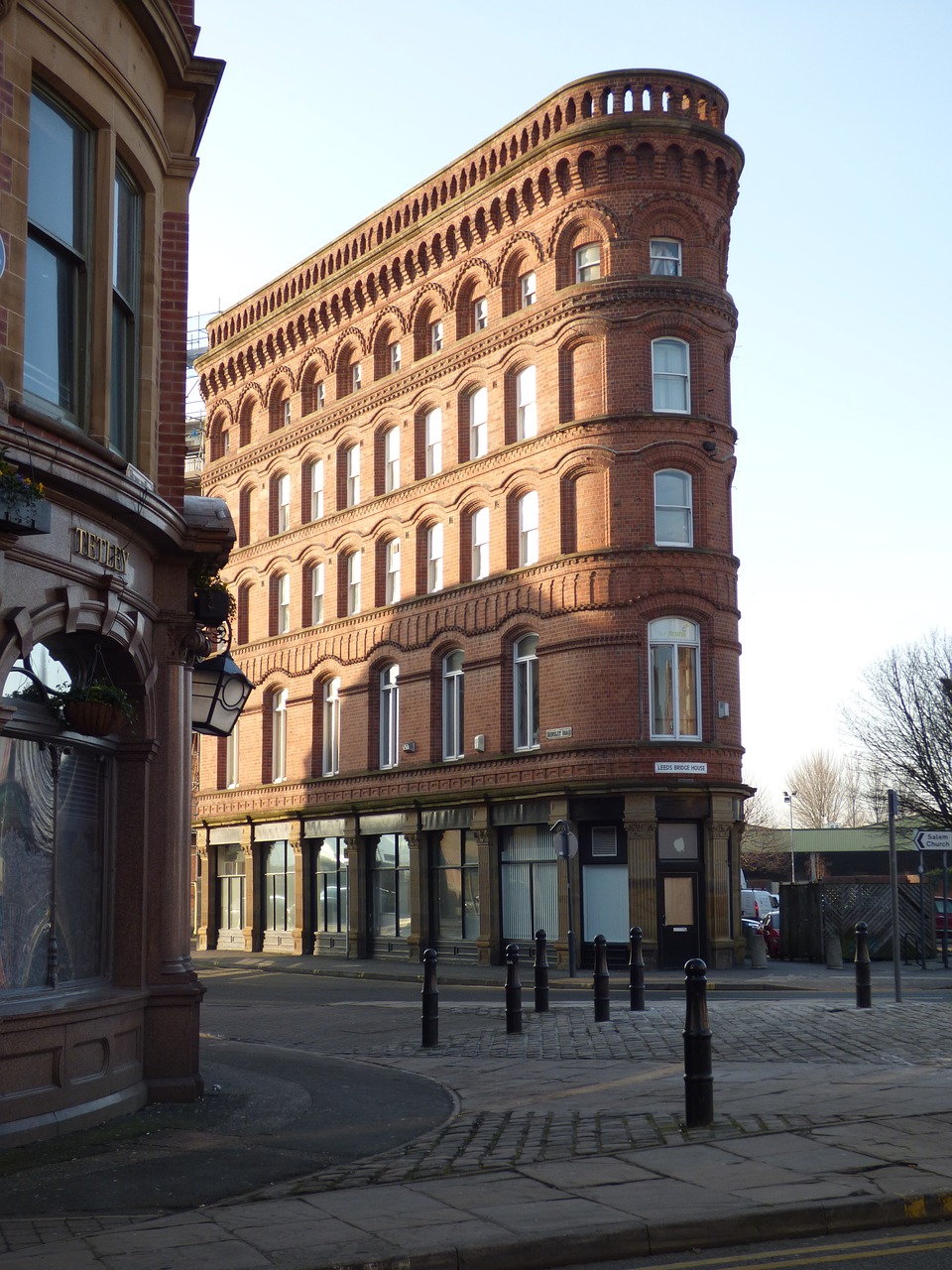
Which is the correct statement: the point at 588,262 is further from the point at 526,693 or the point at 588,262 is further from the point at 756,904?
the point at 756,904

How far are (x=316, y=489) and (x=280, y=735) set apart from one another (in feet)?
24.5

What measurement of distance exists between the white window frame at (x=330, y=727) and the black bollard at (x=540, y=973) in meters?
→ 22.0

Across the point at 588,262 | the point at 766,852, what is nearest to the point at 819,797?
the point at 766,852

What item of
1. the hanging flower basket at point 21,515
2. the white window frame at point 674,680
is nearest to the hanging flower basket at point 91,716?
the hanging flower basket at point 21,515

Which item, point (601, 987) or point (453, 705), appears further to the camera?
point (453, 705)

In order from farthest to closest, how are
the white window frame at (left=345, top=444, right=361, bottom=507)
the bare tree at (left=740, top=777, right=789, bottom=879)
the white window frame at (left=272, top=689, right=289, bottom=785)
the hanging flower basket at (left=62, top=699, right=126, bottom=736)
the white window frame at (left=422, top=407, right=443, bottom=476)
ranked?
the bare tree at (left=740, top=777, right=789, bottom=879) < the white window frame at (left=272, top=689, right=289, bottom=785) < the white window frame at (left=345, top=444, right=361, bottom=507) < the white window frame at (left=422, top=407, right=443, bottom=476) < the hanging flower basket at (left=62, top=699, right=126, bottom=736)

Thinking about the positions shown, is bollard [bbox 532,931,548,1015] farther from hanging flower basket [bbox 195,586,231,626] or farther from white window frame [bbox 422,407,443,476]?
white window frame [bbox 422,407,443,476]

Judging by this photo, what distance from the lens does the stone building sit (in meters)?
9.97

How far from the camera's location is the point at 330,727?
41719mm

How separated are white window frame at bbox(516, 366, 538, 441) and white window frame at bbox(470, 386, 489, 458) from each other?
119 cm

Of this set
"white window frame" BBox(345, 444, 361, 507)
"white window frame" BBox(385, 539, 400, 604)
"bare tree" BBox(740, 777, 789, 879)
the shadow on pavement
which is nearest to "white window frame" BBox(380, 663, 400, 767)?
"white window frame" BBox(385, 539, 400, 604)

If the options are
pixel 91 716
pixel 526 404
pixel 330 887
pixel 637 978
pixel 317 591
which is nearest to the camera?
pixel 91 716

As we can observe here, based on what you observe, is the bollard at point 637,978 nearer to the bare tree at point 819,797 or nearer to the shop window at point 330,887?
the shop window at point 330,887

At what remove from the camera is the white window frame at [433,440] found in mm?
38250
